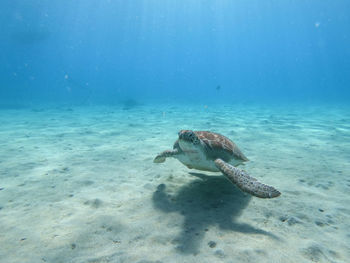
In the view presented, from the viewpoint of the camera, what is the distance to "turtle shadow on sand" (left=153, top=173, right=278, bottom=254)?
294 centimetres

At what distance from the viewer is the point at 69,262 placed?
2443 mm

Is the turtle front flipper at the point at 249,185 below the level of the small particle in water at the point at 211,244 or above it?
above

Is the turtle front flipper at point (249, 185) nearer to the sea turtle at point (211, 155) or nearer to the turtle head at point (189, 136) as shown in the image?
the sea turtle at point (211, 155)

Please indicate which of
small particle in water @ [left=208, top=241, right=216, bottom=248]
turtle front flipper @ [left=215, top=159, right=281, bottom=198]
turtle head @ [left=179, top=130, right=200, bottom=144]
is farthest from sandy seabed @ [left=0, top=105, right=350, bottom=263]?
turtle head @ [left=179, top=130, right=200, bottom=144]

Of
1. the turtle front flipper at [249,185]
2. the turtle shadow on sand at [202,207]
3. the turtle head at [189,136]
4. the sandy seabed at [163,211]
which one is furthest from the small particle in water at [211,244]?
the turtle head at [189,136]

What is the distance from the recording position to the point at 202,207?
146 inches

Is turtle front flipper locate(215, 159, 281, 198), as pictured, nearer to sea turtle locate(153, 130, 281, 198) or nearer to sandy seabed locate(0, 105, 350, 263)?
sea turtle locate(153, 130, 281, 198)

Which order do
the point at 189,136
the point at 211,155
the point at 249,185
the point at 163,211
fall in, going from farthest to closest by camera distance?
the point at 211,155
the point at 189,136
the point at 163,211
the point at 249,185

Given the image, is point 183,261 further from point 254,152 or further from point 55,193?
point 254,152

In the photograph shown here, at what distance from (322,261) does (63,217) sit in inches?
149

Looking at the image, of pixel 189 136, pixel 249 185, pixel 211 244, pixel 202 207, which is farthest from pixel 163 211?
pixel 249 185

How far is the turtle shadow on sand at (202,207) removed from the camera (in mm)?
2937

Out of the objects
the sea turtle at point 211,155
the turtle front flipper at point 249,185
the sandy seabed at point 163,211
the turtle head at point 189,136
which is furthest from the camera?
the turtle head at point 189,136

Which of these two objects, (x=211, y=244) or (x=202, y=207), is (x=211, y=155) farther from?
(x=211, y=244)
